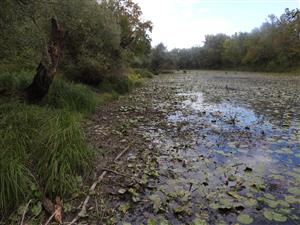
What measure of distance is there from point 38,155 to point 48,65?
2.98 m

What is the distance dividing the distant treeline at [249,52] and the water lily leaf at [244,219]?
31.7 metres

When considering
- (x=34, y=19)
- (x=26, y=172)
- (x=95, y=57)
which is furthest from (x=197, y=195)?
(x=95, y=57)

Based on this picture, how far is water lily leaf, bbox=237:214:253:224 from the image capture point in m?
2.82

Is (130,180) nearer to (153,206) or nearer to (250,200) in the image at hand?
(153,206)

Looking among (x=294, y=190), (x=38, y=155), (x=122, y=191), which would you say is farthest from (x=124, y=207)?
A: (x=294, y=190)

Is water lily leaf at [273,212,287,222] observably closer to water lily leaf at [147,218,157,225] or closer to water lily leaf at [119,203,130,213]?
water lily leaf at [147,218,157,225]

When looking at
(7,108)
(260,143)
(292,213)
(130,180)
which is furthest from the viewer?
(260,143)

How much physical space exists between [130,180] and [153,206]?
738 mm

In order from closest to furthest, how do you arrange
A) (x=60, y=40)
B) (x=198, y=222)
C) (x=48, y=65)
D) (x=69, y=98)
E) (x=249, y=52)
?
(x=198, y=222) < (x=48, y=65) < (x=60, y=40) < (x=69, y=98) < (x=249, y=52)

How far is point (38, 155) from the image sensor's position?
12.2 ft

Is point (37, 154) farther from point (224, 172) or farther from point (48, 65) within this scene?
point (48, 65)

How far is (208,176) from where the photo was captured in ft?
12.8

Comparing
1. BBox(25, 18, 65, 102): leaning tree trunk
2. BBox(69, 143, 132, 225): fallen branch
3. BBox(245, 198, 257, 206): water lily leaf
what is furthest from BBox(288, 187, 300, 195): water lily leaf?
BBox(25, 18, 65, 102): leaning tree trunk

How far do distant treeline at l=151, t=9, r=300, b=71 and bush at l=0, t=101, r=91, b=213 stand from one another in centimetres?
3167
